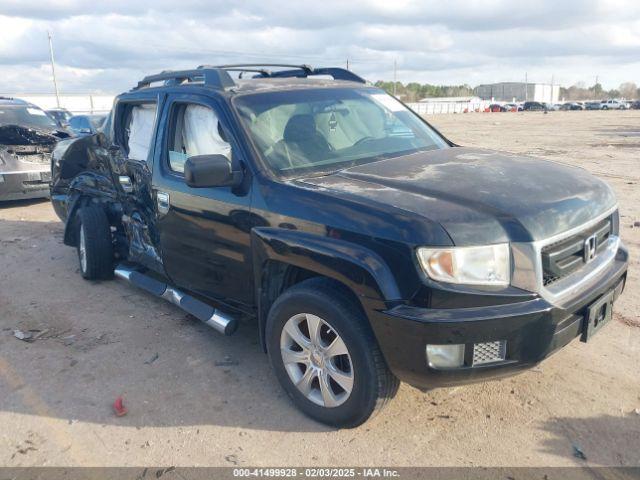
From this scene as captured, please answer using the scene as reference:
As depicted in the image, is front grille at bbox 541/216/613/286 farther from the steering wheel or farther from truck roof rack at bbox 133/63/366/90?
truck roof rack at bbox 133/63/366/90

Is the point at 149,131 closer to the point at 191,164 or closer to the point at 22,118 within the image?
the point at 191,164

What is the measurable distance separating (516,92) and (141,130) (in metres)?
144

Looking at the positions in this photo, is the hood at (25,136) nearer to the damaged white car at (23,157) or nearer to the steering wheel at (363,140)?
the damaged white car at (23,157)

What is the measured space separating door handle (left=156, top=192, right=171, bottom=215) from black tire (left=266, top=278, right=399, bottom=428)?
1.42 meters

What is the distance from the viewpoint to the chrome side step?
3979 mm

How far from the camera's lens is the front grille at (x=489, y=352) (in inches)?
109

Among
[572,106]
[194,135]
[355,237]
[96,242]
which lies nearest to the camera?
[355,237]

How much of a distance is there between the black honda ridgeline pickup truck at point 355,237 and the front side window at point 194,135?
0.01 metres

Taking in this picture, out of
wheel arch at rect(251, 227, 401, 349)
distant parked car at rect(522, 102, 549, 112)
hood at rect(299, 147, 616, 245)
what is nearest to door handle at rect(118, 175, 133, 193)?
wheel arch at rect(251, 227, 401, 349)

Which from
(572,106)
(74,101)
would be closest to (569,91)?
(572,106)

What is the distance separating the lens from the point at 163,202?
434cm

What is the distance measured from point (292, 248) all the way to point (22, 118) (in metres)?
9.71

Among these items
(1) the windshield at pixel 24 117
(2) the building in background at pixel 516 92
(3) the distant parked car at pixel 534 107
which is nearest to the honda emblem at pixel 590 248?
(1) the windshield at pixel 24 117

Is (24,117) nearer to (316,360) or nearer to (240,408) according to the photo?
(240,408)
